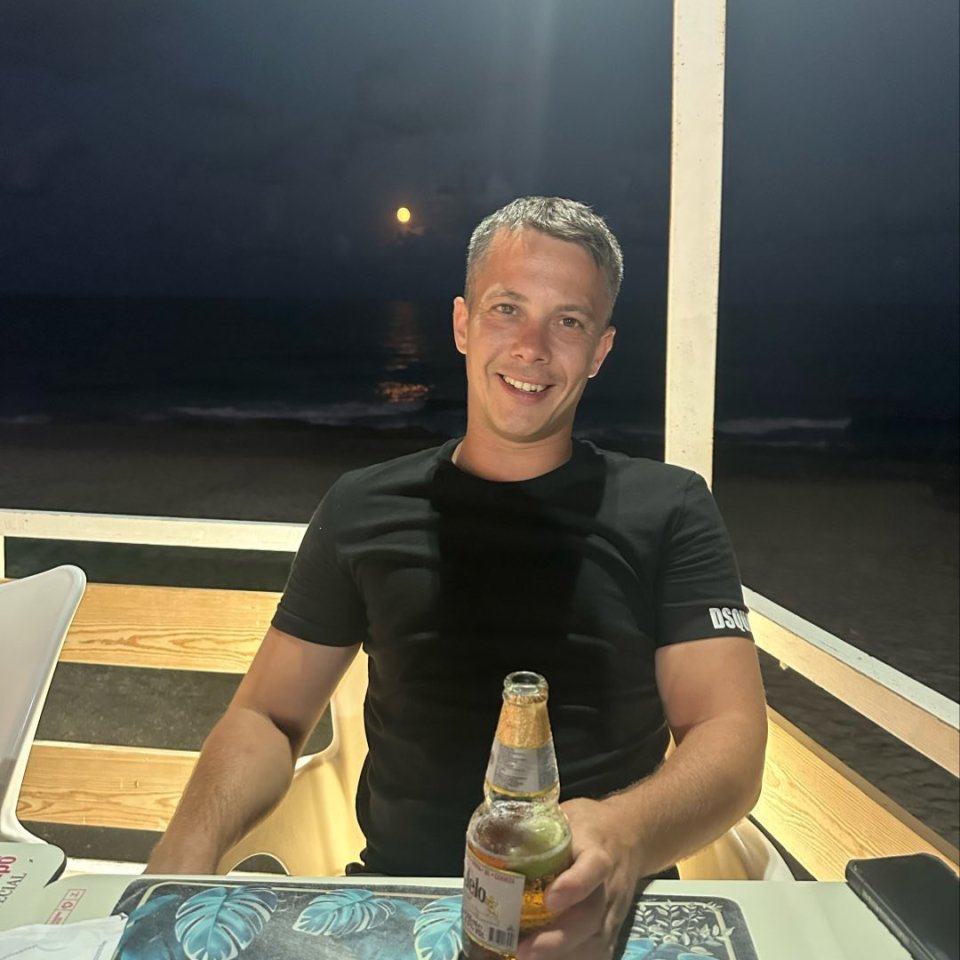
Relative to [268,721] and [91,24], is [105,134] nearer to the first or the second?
[91,24]

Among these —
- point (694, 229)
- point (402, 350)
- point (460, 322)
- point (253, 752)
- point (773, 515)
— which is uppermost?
point (402, 350)

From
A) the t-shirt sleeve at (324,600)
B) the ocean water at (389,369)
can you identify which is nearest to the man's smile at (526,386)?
the t-shirt sleeve at (324,600)

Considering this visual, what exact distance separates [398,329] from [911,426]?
15.8 m

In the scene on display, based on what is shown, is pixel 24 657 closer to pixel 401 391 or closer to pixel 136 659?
pixel 136 659

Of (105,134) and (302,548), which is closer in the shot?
(302,548)

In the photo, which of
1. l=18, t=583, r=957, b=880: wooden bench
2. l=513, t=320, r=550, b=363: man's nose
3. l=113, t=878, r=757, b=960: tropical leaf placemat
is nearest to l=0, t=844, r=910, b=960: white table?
l=113, t=878, r=757, b=960: tropical leaf placemat

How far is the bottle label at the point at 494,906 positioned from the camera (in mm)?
634

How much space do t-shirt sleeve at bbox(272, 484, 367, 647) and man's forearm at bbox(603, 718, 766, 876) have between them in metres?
0.60

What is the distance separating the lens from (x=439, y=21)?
13133 millimetres

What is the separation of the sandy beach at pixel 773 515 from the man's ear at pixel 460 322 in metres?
2.62

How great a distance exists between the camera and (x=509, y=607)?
1.34 meters

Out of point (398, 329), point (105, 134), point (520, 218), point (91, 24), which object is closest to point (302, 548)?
point (520, 218)

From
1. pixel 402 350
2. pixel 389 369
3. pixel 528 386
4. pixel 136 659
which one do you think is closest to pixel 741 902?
pixel 528 386

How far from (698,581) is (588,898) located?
0.71 metres
